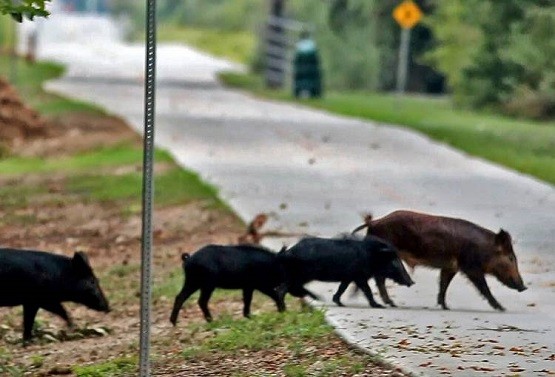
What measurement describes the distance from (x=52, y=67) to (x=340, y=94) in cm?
972

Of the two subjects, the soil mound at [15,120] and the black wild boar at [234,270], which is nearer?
the black wild boar at [234,270]

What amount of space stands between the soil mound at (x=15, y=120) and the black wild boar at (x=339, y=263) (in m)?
18.0

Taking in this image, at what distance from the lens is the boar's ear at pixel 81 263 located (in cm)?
1298

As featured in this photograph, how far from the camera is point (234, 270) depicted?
12.6 metres

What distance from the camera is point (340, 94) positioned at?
154 ft

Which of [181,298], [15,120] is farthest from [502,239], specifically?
[15,120]

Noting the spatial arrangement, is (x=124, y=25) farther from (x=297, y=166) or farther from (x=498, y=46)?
(x=297, y=166)

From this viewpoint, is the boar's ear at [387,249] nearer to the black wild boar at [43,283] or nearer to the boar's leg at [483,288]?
the boar's leg at [483,288]

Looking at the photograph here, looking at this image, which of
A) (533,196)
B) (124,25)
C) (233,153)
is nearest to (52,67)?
(233,153)

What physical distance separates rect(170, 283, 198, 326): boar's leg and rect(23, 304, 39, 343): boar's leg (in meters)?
0.99

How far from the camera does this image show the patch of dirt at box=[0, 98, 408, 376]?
10953 millimetres

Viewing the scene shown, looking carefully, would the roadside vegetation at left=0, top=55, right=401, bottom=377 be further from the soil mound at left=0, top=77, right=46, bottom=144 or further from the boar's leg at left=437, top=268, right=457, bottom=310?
the boar's leg at left=437, top=268, right=457, bottom=310

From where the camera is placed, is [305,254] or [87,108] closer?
[305,254]

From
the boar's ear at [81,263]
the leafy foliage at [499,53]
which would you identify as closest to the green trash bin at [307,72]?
the leafy foliage at [499,53]
